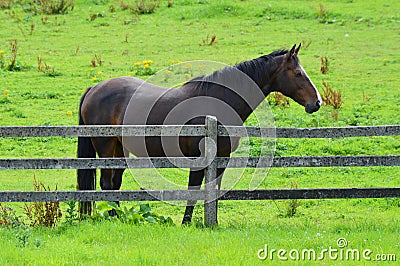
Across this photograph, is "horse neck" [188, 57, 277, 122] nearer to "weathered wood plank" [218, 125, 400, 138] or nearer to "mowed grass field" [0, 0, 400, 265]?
"weathered wood plank" [218, 125, 400, 138]

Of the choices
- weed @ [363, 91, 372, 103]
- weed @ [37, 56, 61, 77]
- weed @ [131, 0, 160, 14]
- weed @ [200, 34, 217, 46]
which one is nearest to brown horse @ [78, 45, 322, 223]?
weed @ [363, 91, 372, 103]

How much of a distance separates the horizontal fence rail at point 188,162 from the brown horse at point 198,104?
78cm

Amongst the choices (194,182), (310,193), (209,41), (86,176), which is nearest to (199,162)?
(194,182)

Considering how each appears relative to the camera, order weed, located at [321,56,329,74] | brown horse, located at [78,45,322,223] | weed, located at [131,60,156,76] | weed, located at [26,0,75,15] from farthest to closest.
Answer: weed, located at [26,0,75,15], weed, located at [321,56,329,74], weed, located at [131,60,156,76], brown horse, located at [78,45,322,223]

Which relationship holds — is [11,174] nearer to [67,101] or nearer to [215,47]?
[67,101]

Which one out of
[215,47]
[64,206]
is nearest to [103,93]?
[64,206]

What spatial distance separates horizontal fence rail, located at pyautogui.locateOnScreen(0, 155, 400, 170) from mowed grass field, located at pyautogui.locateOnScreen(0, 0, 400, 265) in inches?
25.0

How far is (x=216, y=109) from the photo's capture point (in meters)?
8.21

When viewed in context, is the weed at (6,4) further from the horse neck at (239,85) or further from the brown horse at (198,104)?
the horse neck at (239,85)

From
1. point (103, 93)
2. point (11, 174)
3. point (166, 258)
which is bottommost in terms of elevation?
point (11, 174)

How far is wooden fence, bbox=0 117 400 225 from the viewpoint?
6.95 metres

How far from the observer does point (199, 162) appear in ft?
23.4

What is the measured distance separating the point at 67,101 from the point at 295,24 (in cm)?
993

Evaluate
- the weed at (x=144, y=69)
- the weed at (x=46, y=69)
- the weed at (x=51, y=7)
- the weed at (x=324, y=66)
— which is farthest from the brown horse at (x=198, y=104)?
the weed at (x=51, y=7)
